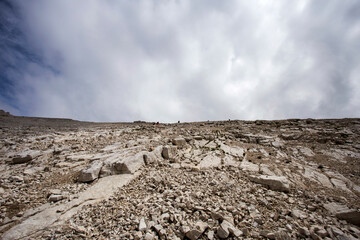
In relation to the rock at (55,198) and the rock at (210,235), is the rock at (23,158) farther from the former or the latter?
the rock at (210,235)

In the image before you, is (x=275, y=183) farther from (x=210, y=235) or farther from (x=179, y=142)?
(x=179, y=142)

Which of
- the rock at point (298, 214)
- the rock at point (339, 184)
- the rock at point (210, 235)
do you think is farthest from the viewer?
the rock at point (339, 184)

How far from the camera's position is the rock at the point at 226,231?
4.02m

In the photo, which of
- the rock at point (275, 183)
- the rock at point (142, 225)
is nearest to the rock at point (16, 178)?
the rock at point (142, 225)

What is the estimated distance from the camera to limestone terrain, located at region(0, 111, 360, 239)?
428cm

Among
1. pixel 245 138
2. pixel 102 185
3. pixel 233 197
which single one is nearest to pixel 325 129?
pixel 245 138

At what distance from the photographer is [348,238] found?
4.43m

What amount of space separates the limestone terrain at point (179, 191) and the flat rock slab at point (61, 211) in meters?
0.03

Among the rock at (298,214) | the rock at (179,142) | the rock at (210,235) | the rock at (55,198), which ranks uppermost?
the rock at (179,142)

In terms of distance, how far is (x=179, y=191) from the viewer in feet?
18.5

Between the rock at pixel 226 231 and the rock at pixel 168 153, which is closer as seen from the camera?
the rock at pixel 226 231

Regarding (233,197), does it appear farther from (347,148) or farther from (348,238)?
(347,148)

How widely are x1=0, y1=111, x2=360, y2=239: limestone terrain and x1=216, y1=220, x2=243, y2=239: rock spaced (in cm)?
2

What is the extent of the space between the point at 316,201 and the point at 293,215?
→ 168 cm
